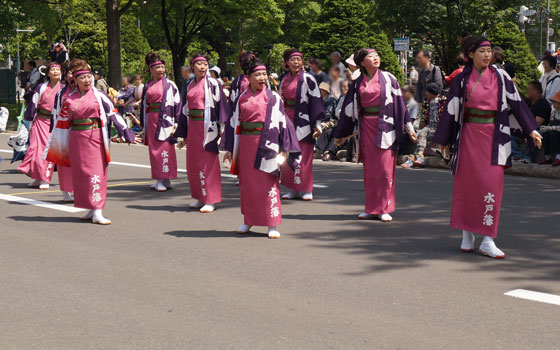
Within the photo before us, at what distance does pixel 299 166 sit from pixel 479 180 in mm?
3609

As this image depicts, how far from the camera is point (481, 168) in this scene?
693 cm

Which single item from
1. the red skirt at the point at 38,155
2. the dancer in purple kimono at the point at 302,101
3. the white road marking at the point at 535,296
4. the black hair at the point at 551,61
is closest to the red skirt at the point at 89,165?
the dancer in purple kimono at the point at 302,101

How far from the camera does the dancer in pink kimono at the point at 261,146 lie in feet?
25.1

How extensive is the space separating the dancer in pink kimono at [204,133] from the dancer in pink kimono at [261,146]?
1.71 meters

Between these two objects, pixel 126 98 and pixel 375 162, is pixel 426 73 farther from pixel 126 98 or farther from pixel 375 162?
pixel 126 98

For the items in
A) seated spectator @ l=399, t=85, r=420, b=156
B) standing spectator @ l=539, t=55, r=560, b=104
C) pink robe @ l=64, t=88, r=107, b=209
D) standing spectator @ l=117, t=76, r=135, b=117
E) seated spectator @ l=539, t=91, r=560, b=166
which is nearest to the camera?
pink robe @ l=64, t=88, r=107, b=209

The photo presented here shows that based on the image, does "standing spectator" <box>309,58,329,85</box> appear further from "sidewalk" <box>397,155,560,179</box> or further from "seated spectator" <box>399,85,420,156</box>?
"sidewalk" <box>397,155,560,179</box>

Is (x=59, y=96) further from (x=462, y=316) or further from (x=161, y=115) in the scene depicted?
(x=462, y=316)

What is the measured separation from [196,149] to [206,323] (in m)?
4.81

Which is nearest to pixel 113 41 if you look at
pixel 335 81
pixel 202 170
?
pixel 335 81

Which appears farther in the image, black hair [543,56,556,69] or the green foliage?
the green foliage

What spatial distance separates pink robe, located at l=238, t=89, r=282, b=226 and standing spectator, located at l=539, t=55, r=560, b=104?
688 cm

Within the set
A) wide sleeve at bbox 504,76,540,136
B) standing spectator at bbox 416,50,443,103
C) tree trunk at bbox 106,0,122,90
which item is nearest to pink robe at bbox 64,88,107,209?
wide sleeve at bbox 504,76,540,136

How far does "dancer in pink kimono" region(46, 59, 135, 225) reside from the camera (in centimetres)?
857
